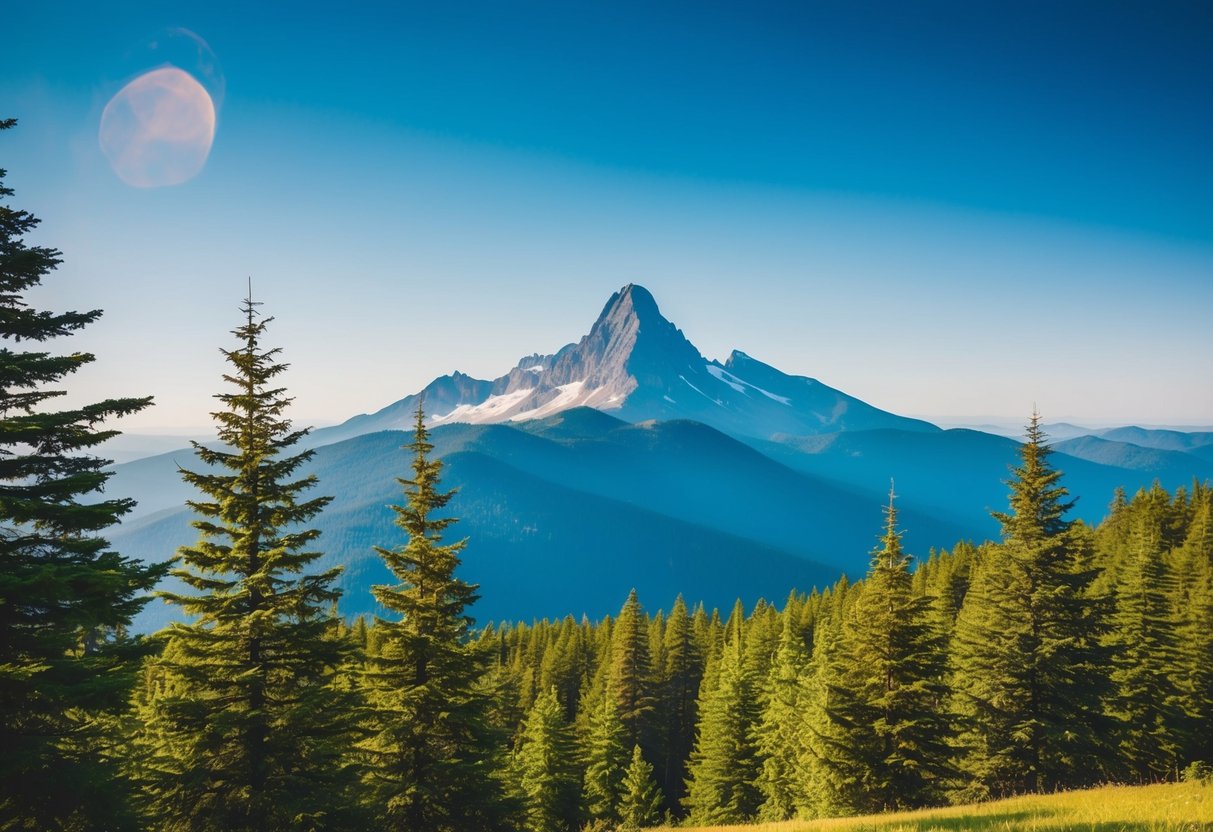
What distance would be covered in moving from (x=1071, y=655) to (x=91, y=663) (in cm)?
2931

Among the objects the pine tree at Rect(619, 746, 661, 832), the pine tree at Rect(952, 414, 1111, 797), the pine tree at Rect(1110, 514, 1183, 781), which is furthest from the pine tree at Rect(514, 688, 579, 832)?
the pine tree at Rect(1110, 514, 1183, 781)

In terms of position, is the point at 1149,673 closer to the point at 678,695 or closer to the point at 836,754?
the point at 836,754

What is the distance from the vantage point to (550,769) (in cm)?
4034

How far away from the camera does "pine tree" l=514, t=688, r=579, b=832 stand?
1545 inches

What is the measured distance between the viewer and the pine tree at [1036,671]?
70.9 feet

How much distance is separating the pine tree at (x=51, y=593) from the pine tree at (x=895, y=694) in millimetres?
20756

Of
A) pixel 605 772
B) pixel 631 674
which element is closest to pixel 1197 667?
pixel 605 772

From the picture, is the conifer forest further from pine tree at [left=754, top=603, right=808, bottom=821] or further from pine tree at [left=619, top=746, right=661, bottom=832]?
pine tree at [left=619, top=746, right=661, bottom=832]

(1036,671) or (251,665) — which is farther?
(1036,671)

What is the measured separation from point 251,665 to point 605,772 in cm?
3658

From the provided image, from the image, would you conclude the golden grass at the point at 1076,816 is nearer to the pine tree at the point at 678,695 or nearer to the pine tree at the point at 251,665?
the pine tree at the point at 251,665

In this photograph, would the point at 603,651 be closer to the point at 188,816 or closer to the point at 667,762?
the point at 667,762

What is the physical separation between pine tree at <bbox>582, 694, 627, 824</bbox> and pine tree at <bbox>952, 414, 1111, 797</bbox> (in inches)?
1081

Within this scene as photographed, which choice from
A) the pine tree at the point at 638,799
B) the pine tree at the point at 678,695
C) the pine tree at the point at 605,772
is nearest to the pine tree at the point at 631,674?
the pine tree at the point at 678,695
